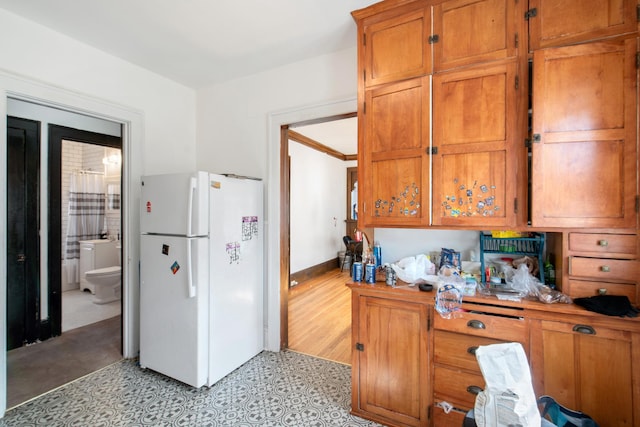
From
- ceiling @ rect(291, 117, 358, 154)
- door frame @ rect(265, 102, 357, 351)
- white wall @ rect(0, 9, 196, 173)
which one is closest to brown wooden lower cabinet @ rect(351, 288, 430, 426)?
door frame @ rect(265, 102, 357, 351)

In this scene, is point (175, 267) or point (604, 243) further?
point (175, 267)

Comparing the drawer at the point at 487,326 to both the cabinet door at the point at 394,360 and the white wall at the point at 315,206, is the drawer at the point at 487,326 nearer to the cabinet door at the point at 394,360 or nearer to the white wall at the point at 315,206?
the cabinet door at the point at 394,360

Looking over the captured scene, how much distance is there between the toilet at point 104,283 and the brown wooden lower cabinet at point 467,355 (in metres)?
3.96

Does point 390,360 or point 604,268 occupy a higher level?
point 604,268

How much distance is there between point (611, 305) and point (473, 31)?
5.24ft

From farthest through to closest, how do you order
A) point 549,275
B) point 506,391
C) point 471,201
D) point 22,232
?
point 22,232 → point 549,275 → point 471,201 → point 506,391

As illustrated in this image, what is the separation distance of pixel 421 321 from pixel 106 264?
4.99m

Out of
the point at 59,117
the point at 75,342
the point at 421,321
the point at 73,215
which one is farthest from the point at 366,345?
the point at 73,215

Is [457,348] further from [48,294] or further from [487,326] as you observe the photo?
[48,294]

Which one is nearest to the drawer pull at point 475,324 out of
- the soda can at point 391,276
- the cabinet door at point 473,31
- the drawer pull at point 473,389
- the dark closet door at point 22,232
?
the drawer pull at point 473,389

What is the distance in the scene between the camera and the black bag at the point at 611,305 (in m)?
1.32

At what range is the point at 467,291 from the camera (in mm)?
1665

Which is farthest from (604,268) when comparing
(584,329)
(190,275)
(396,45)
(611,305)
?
(190,275)

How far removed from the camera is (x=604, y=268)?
4.85ft
